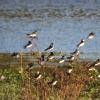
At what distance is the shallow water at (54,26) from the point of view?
71.8ft

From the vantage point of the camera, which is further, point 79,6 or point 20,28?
point 79,6

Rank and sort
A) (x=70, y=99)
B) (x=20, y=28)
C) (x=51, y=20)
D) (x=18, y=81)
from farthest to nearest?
(x=51, y=20) → (x=20, y=28) → (x=18, y=81) → (x=70, y=99)

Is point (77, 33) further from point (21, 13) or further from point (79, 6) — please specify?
point (79, 6)

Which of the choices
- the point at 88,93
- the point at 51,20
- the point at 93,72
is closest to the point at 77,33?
the point at 51,20

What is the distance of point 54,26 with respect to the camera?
93.7ft

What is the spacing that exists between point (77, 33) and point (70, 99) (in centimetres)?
→ 1554

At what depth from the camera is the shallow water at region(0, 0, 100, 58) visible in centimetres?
2189

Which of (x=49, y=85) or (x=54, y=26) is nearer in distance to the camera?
(x=49, y=85)

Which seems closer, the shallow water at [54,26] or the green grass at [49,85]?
the green grass at [49,85]

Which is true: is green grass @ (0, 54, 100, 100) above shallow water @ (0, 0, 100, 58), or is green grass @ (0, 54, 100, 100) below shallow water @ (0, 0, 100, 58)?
above

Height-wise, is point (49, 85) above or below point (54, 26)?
above

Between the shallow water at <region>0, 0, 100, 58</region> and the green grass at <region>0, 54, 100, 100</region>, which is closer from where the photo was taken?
the green grass at <region>0, 54, 100, 100</region>

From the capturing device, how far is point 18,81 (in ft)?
47.1

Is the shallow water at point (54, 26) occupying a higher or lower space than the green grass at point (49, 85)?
lower
